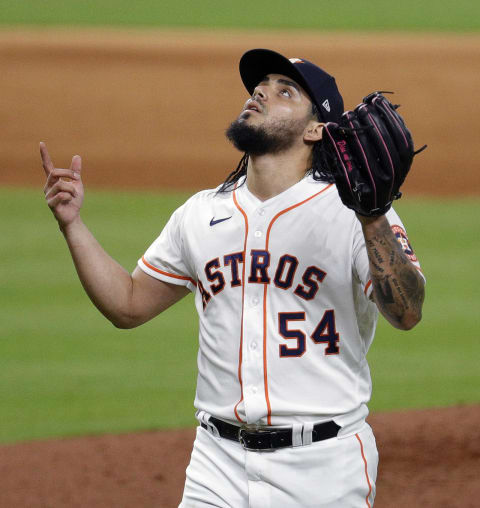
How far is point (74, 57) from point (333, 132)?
12.4m

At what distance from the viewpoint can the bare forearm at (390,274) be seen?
2828mm

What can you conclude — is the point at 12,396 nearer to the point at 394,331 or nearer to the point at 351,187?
the point at 394,331

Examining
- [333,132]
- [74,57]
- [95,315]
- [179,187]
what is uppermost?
[74,57]

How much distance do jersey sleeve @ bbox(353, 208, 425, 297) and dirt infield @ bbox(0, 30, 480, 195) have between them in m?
10.1

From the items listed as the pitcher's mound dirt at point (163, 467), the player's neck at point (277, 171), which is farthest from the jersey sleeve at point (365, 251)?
the pitcher's mound dirt at point (163, 467)

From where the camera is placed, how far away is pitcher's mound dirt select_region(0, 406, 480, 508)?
5234 mm

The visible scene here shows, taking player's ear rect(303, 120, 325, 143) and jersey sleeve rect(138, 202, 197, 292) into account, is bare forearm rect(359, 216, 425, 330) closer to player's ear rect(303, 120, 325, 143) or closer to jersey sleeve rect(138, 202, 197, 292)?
player's ear rect(303, 120, 325, 143)

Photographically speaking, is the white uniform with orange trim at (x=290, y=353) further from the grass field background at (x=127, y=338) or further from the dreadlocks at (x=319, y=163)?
the grass field background at (x=127, y=338)

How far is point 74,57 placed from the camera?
1459cm

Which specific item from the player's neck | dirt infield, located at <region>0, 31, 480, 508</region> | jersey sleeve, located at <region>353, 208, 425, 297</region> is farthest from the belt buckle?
dirt infield, located at <region>0, 31, 480, 508</region>

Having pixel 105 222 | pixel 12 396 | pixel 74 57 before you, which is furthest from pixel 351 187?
pixel 74 57

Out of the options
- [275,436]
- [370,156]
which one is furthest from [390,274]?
[275,436]

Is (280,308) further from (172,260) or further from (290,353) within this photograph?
(172,260)

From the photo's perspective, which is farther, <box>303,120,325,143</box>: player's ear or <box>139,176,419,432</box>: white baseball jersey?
<box>303,120,325,143</box>: player's ear
